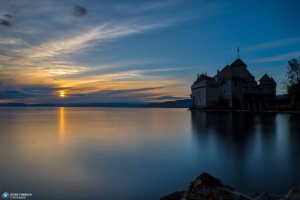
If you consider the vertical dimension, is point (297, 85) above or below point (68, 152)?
above

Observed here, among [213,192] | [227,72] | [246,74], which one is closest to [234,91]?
[227,72]

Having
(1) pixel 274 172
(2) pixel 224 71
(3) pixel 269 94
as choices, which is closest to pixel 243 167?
(1) pixel 274 172

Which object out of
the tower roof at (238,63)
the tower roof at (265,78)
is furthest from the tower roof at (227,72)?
the tower roof at (265,78)

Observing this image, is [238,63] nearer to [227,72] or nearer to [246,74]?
[246,74]

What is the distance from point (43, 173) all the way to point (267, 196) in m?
6.88

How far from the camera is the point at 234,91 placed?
52.8 m

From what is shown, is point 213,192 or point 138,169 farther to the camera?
point 138,169

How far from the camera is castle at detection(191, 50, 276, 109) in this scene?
53.3 metres

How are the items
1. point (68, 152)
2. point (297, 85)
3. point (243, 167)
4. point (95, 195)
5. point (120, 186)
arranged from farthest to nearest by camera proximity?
point (297, 85), point (68, 152), point (243, 167), point (120, 186), point (95, 195)

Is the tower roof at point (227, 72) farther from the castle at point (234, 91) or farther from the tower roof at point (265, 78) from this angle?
the tower roof at point (265, 78)

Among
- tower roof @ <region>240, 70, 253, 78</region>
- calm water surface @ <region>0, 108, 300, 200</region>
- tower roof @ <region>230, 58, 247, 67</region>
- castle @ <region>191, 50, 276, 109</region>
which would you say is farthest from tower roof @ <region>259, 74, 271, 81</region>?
calm water surface @ <region>0, 108, 300, 200</region>

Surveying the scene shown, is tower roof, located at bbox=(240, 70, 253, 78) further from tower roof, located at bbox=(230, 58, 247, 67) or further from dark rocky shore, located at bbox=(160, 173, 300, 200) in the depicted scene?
dark rocky shore, located at bbox=(160, 173, 300, 200)

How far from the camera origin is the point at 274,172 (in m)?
8.40

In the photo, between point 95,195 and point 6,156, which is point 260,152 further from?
point 6,156
